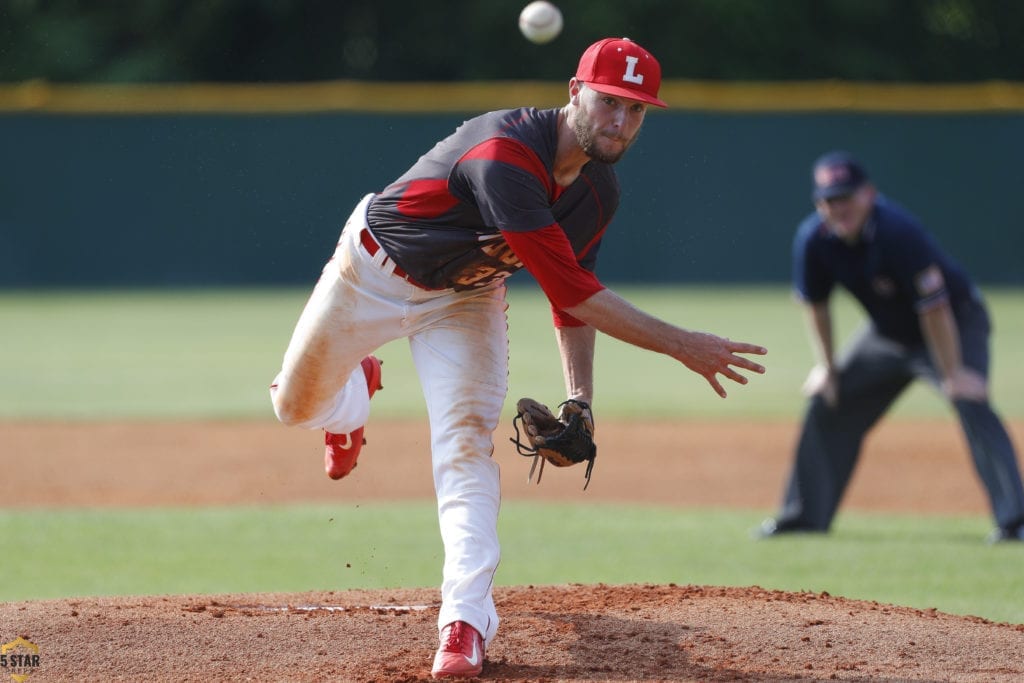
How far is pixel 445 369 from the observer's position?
12.9 ft

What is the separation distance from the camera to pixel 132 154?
778 inches

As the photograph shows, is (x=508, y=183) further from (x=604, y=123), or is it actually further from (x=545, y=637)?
(x=545, y=637)

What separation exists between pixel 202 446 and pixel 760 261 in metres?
12.6

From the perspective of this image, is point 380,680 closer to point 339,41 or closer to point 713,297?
point 713,297

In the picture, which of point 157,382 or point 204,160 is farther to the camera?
point 204,160

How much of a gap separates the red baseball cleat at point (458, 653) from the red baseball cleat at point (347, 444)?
1.40 meters

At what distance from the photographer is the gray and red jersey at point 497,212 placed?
356 cm

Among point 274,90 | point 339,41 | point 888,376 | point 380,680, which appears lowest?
point 380,680

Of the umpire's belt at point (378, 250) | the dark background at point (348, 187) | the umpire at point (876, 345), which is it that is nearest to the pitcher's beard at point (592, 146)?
the umpire's belt at point (378, 250)

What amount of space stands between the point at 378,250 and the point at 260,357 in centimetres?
978

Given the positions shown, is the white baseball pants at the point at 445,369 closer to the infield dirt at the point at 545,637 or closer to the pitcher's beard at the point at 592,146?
the infield dirt at the point at 545,637

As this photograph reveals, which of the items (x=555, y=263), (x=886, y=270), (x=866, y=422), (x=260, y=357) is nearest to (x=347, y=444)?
(x=555, y=263)

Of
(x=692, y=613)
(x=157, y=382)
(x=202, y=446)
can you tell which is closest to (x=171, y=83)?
(x=157, y=382)

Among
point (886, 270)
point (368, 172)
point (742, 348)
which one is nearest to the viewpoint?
point (742, 348)
